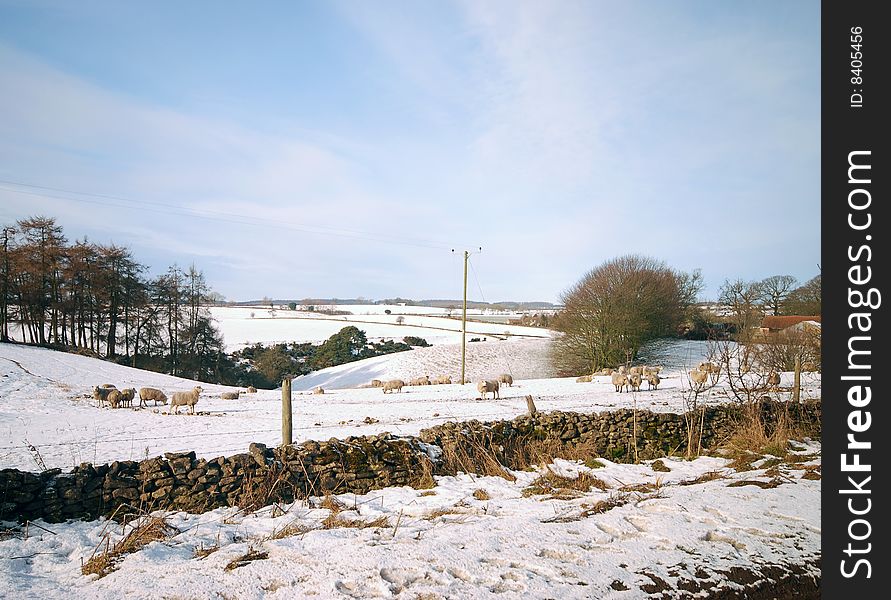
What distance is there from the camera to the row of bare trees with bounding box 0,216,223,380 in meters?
35.6

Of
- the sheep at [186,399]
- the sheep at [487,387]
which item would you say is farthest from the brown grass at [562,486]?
the sheep at [186,399]

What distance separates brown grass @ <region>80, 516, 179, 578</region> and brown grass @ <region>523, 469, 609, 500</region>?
462cm

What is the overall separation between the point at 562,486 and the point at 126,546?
18.4 feet

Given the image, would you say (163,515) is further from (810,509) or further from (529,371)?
(529,371)

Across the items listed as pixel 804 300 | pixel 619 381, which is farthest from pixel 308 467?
pixel 804 300

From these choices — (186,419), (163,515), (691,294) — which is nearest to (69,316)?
(186,419)

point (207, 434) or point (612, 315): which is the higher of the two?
point (612, 315)

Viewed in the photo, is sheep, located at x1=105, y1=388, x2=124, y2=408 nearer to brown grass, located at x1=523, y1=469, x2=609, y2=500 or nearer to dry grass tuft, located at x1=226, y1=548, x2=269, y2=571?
brown grass, located at x1=523, y1=469, x2=609, y2=500

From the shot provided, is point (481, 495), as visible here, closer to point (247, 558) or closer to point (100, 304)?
point (247, 558)

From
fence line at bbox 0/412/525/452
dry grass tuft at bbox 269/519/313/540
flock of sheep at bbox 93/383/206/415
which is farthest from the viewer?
flock of sheep at bbox 93/383/206/415

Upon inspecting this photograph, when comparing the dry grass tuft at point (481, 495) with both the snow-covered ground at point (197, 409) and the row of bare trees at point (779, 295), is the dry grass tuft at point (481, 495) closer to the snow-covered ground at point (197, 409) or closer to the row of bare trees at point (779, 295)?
the snow-covered ground at point (197, 409)

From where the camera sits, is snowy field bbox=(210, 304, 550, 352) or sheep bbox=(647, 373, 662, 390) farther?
snowy field bbox=(210, 304, 550, 352)

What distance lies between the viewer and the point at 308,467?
335 inches

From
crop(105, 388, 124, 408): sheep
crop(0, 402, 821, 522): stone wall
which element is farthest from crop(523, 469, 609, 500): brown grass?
crop(105, 388, 124, 408): sheep
